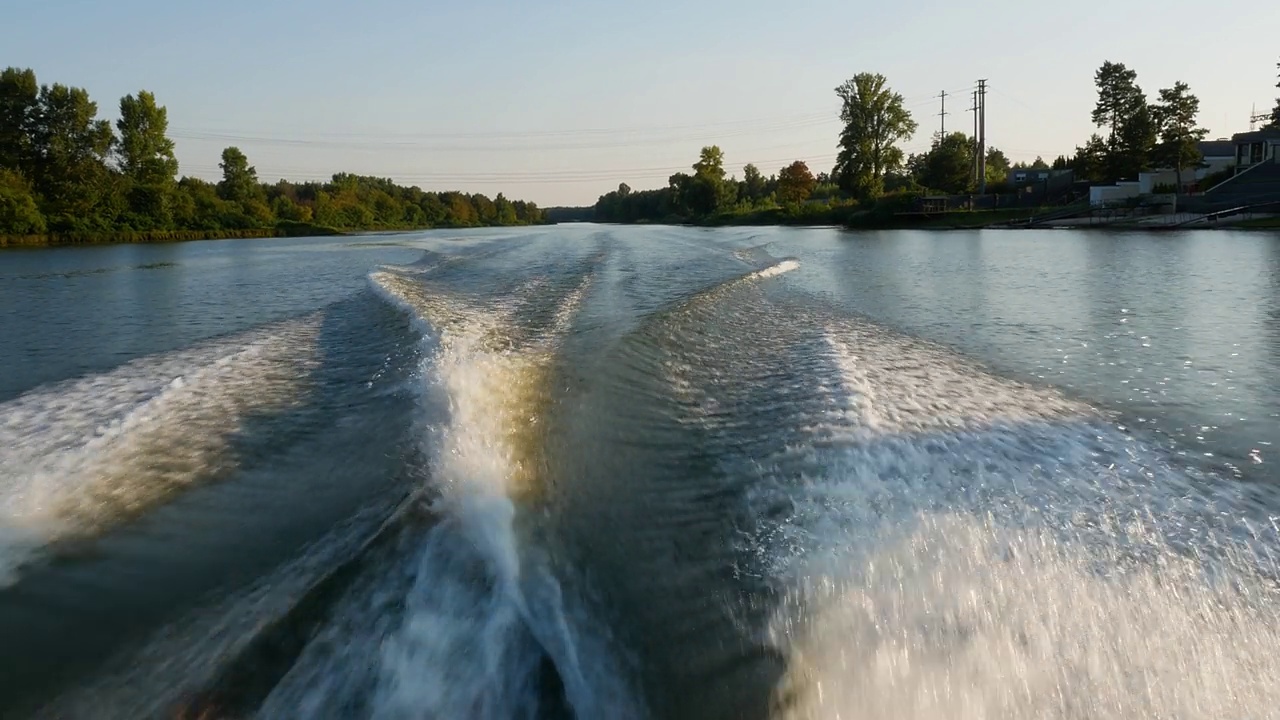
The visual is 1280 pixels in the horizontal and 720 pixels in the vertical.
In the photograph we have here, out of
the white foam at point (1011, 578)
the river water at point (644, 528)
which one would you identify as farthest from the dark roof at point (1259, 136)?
the white foam at point (1011, 578)

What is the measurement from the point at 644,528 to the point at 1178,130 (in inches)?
2111

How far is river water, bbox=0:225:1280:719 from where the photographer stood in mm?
2521

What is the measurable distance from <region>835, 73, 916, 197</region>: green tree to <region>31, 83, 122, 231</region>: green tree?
59.0m

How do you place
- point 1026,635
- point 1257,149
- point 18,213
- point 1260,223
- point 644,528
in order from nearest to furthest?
1. point 1026,635
2. point 644,528
3. point 1260,223
4. point 18,213
5. point 1257,149

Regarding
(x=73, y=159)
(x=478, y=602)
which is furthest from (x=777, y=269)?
(x=73, y=159)

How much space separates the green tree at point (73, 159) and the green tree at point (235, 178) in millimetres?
20272

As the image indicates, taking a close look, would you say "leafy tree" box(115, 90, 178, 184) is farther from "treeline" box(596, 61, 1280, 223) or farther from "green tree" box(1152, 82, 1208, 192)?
"green tree" box(1152, 82, 1208, 192)

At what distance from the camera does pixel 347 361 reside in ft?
23.9

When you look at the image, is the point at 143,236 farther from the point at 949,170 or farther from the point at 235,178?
the point at 949,170

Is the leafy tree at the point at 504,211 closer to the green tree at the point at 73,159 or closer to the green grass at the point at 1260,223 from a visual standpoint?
the green tree at the point at 73,159

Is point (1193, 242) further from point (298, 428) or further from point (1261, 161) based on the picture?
point (1261, 161)

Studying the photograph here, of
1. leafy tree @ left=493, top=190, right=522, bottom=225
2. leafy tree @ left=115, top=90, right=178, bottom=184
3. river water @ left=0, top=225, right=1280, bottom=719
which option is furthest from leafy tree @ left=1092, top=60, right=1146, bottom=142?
leafy tree @ left=493, top=190, right=522, bottom=225

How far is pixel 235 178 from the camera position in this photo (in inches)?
2985

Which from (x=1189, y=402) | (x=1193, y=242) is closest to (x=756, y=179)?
(x=1193, y=242)
